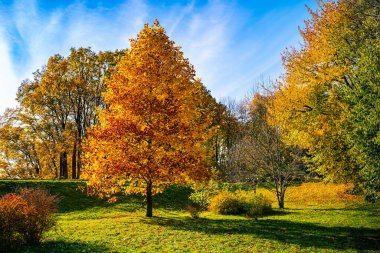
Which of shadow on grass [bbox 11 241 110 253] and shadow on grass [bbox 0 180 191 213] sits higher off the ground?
shadow on grass [bbox 0 180 191 213]

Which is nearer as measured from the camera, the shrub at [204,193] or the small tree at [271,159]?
the shrub at [204,193]

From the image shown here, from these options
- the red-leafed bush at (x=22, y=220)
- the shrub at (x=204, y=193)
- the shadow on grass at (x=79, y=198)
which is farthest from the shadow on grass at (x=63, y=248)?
the shadow on grass at (x=79, y=198)

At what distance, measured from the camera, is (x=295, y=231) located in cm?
1641

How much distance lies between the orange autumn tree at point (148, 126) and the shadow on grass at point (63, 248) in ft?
16.8

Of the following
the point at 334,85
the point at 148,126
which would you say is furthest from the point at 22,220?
the point at 334,85

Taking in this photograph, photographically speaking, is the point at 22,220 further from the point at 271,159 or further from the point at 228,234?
the point at 271,159

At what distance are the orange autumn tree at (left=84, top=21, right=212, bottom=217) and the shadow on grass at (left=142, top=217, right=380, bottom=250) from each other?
113 inches

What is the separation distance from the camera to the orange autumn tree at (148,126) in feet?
57.5

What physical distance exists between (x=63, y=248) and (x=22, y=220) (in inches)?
82.7

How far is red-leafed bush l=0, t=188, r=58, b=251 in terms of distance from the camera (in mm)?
11930

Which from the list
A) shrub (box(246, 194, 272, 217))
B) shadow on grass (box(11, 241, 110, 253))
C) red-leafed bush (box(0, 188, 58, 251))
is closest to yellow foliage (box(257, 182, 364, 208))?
shrub (box(246, 194, 272, 217))

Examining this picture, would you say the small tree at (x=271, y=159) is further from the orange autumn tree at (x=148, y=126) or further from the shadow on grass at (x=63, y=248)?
the shadow on grass at (x=63, y=248)

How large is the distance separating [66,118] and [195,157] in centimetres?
2801

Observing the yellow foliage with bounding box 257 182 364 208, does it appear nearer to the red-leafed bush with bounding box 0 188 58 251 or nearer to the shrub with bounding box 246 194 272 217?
the shrub with bounding box 246 194 272 217
